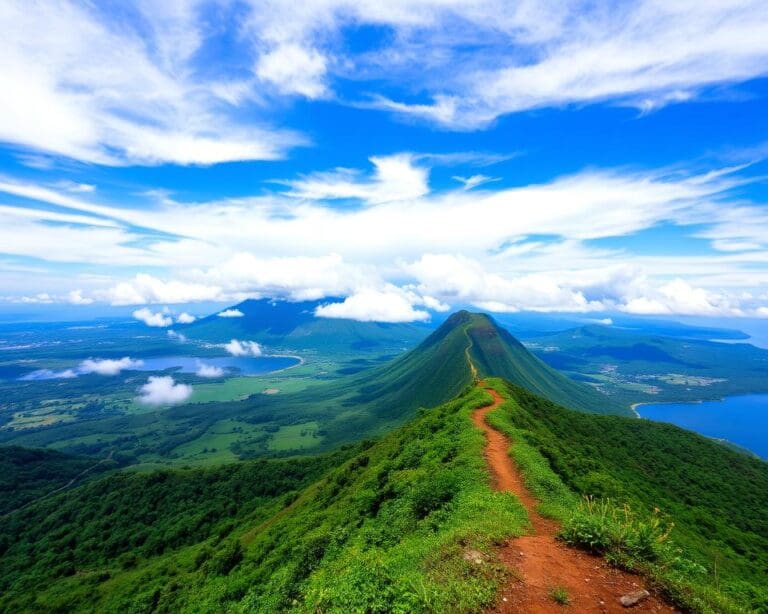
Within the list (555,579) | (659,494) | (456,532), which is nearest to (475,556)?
(456,532)

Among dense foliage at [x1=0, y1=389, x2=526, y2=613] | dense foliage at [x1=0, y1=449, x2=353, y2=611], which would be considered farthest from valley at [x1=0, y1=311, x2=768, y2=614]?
dense foliage at [x1=0, y1=449, x2=353, y2=611]

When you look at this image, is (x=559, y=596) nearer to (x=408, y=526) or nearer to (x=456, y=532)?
(x=456, y=532)

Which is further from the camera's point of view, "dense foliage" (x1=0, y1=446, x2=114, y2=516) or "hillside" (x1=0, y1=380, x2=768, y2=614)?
"dense foliage" (x1=0, y1=446, x2=114, y2=516)

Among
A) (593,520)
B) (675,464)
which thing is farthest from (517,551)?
(675,464)

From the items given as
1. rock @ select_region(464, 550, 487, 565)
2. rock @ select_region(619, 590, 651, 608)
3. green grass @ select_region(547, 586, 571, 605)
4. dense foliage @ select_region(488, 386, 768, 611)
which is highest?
rock @ select_region(619, 590, 651, 608)

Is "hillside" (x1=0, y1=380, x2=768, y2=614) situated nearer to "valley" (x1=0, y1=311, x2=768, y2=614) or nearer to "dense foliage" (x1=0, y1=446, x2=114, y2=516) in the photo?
"valley" (x1=0, y1=311, x2=768, y2=614)

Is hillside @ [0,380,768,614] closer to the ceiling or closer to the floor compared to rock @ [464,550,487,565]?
closer to the floor

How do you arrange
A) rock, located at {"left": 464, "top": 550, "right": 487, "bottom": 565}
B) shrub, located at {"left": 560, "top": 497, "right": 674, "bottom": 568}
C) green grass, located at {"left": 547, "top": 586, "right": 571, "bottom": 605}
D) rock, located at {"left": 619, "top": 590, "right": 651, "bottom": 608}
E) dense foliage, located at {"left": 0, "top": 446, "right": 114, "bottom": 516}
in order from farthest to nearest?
1. dense foliage, located at {"left": 0, "top": 446, "right": 114, "bottom": 516}
2. rock, located at {"left": 464, "top": 550, "right": 487, "bottom": 565}
3. shrub, located at {"left": 560, "top": 497, "right": 674, "bottom": 568}
4. green grass, located at {"left": 547, "top": 586, "right": 571, "bottom": 605}
5. rock, located at {"left": 619, "top": 590, "right": 651, "bottom": 608}

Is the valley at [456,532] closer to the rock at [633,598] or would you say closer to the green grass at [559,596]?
the green grass at [559,596]

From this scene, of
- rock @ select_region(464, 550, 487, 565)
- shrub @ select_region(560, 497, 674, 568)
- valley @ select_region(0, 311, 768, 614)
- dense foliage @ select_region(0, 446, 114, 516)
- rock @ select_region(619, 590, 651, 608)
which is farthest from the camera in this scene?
dense foliage @ select_region(0, 446, 114, 516)
